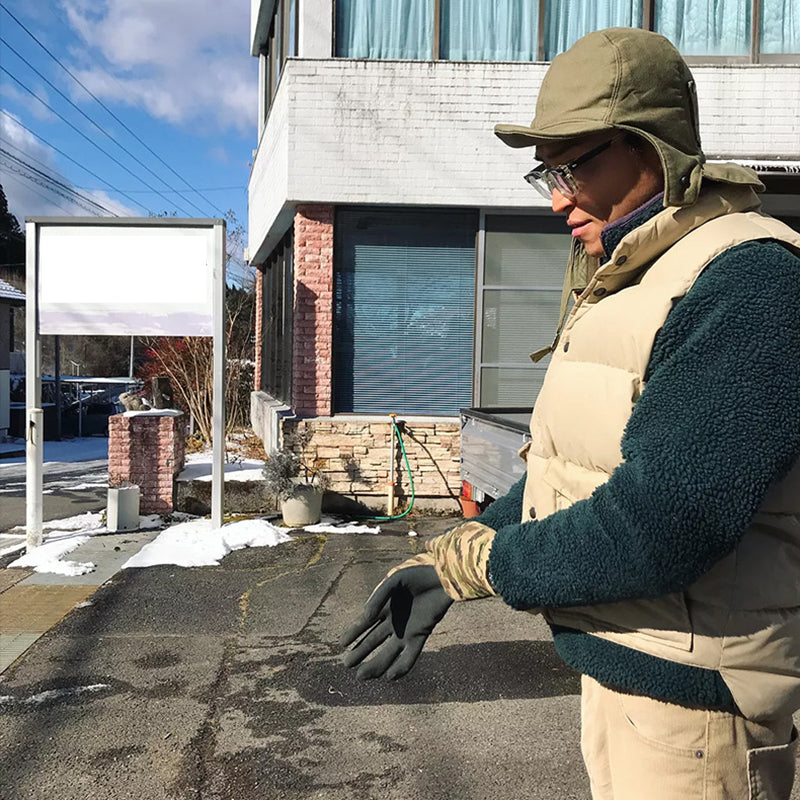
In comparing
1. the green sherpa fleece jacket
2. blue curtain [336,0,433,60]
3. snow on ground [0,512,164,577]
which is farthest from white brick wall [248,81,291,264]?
the green sherpa fleece jacket

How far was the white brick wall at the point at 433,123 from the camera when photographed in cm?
934

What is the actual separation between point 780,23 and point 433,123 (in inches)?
160

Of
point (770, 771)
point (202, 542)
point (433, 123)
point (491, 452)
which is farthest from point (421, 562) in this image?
point (433, 123)

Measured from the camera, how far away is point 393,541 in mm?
8352

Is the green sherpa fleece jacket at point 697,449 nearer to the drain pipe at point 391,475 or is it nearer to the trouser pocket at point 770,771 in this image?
the trouser pocket at point 770,771

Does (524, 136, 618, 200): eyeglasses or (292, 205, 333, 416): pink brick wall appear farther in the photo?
(292, 205, 333, 416): pink brick wall

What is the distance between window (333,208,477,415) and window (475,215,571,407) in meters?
0.18

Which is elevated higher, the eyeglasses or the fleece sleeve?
the eyeglasses

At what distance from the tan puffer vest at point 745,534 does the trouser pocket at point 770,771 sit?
0.26 feet

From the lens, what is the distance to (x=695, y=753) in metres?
1.42

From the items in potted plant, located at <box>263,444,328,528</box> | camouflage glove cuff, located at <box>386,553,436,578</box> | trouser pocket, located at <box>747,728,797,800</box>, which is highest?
camouflage glove cuff, located at <box>386,553,436,578</box>

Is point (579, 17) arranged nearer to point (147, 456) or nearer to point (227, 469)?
point (227, 469)

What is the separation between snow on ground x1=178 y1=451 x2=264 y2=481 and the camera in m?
9.48

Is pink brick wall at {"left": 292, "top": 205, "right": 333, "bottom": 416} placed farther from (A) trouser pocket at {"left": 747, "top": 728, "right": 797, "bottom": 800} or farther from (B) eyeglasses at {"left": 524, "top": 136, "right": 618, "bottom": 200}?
(A) trouser pocket at {"left": 747, "top": 728, "right": 797, "bottom": 800}
